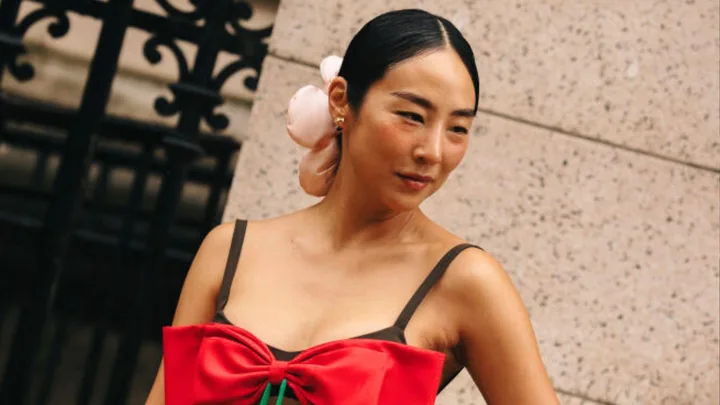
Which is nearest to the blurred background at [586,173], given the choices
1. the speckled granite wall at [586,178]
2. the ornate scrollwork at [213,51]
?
the speckled granite wall at [586,178]

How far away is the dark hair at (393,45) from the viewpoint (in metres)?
2.85

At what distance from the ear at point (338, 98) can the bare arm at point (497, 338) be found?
1.53 feet

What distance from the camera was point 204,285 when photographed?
3113 millimetres

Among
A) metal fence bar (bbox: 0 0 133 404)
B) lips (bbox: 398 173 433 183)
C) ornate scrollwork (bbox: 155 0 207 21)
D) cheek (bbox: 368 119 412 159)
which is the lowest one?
metal fence bar (bbox: 0 0 133 404)

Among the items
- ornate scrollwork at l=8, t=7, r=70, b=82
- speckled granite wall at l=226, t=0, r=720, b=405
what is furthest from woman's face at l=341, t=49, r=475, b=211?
ornate scrollwork at l=8, t=7, r=70, b=82

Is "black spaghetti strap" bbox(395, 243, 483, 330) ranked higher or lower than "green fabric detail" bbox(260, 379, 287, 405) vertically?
higher

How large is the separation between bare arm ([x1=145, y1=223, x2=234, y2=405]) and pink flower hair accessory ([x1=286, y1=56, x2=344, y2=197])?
0.85ft

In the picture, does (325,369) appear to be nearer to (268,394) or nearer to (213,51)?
(268,394)

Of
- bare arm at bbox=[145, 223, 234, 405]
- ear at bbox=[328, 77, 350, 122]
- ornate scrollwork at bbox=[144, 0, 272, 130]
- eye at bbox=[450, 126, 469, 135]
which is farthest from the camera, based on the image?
ornate scrollwork at bbox=[144, 0, 272, 130]

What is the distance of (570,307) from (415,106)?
5.24ft

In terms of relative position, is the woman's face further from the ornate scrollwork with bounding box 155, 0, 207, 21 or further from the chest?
the ornate scrollwork with bounding box 155, 0, 207, 21

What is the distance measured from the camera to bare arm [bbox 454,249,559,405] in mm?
2818

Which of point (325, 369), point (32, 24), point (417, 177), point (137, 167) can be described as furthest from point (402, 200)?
point (137, 167)

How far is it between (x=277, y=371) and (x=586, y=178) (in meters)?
1.73
